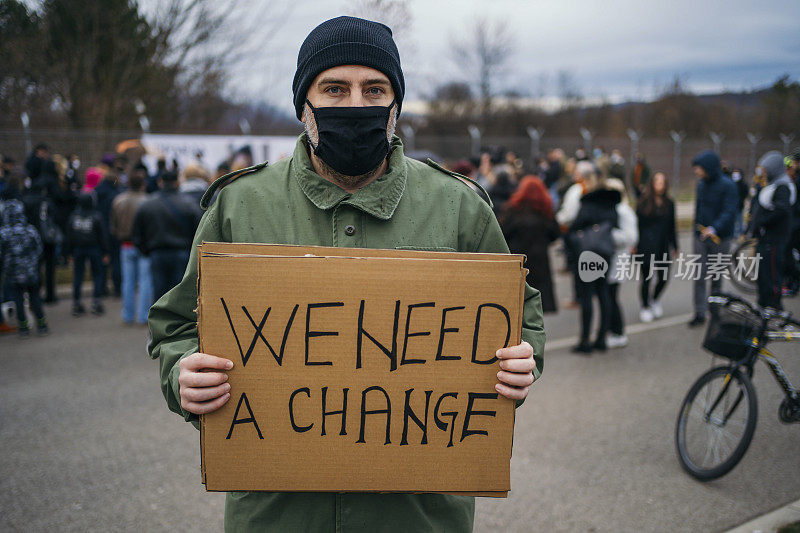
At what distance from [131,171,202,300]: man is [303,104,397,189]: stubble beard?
525 centimetres

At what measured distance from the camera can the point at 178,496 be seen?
3.60 metres

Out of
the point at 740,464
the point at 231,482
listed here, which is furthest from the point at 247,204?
the point at 740,464

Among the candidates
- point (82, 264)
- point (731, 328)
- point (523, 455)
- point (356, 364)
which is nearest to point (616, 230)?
point (731, 328)

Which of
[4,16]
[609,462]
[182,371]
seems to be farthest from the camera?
[4,16]

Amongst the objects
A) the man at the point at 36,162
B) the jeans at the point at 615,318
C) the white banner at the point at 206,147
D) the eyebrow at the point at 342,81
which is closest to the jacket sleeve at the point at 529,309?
the eyebrow at the point at 342,81

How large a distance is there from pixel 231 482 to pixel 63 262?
11.7 m

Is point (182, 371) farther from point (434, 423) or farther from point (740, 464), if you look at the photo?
point (740, 464)

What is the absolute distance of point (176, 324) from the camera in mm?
1603

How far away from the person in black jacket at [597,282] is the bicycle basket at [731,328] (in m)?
2.71

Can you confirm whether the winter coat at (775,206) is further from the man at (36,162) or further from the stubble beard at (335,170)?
the man at (36,162)

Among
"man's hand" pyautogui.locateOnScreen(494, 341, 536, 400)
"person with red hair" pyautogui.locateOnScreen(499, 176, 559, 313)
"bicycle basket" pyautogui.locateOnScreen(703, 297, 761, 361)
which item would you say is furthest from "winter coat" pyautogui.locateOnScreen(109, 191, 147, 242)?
"man's hand" pyautogui.locateOnScreen(494, 341, 536, 400)

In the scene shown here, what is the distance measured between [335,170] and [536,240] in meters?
5.15

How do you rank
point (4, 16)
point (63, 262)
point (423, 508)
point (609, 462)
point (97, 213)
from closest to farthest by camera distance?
1. point (423, 508)
2. point (609, 462)
3. point (97, 213)
4. point (63, 262)
5. point (4, 16)

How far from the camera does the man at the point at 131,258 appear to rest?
7.63m
